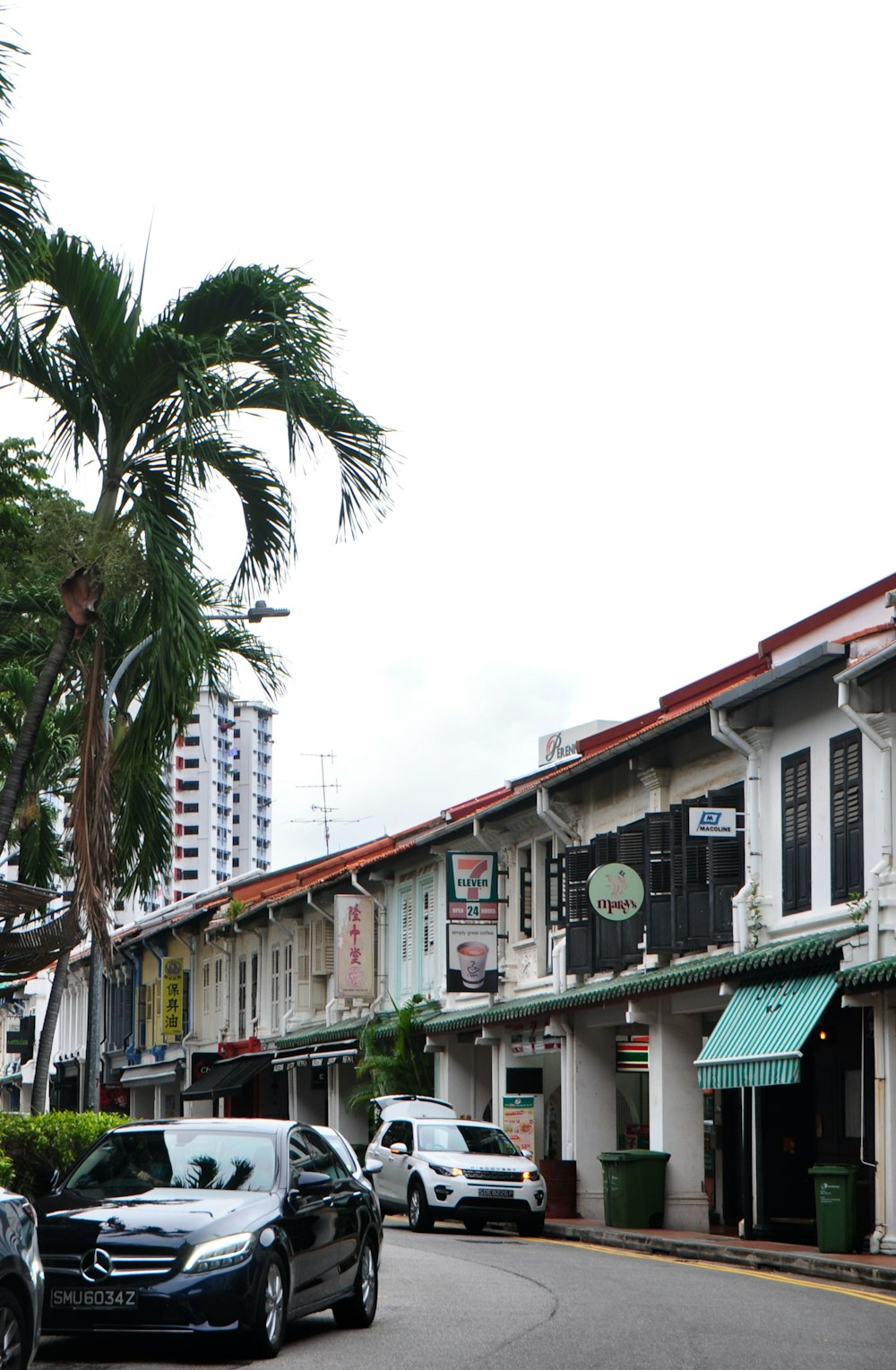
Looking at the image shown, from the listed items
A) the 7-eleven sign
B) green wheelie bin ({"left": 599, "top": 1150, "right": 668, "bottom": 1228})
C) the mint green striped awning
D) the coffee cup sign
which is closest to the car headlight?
the mint green striped awning

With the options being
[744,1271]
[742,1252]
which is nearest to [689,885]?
[742,1252]

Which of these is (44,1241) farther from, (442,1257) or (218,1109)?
(218,1109)

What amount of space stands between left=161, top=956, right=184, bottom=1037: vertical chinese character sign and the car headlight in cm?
4460

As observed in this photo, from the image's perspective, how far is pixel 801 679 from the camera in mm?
22125

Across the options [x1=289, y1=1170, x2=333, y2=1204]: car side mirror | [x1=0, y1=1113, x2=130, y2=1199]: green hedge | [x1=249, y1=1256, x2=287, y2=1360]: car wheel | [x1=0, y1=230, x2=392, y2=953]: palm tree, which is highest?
[x1=0, y1=230, x2=392, y2=953]: palm tree

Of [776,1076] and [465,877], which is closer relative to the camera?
[776,1076]

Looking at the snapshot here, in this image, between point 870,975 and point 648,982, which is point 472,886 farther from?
point 870,975

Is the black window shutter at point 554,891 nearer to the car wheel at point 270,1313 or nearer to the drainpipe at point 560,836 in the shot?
the drainpipe at point 560,836

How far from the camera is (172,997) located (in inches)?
2175

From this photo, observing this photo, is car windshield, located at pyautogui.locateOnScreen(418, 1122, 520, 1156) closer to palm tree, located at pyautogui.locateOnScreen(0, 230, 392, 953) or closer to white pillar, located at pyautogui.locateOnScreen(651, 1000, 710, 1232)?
white pillar, located at pyautogui.locateOnScreen(651, 1000, 710, 1232)

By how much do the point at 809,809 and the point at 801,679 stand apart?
5.19 feet

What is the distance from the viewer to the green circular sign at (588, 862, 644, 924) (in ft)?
82.7

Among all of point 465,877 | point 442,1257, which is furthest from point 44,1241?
→ point 465,877

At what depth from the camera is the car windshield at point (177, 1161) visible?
1173 centimetres
